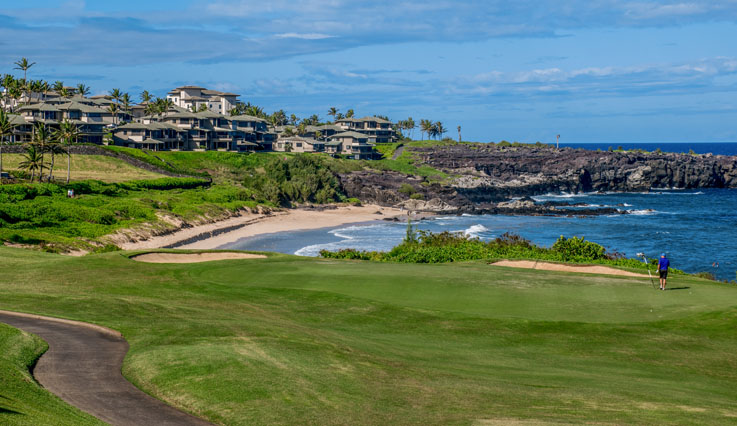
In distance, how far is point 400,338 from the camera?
2094 cm

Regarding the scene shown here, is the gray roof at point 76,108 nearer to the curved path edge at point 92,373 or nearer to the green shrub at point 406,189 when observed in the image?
the green shrub at point 406,189

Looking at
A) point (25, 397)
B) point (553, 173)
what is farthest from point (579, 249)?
point (553, 173)

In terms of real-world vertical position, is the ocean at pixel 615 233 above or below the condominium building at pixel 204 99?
below

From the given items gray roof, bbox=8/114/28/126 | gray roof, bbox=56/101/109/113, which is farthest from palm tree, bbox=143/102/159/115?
gray roof, bbox=8/114/28/126

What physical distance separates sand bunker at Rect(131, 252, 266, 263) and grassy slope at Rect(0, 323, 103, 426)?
17.7m

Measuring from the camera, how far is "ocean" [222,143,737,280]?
6467 centimetres

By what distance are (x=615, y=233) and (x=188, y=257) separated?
A: 5907 cm

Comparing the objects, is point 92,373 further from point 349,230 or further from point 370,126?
point 370,126

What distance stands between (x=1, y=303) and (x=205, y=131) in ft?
391

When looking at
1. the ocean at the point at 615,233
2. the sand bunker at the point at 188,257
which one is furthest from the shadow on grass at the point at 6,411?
the ocean at the point at 615,233

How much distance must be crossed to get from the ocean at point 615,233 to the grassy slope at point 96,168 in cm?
3457

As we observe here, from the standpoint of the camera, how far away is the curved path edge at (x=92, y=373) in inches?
497

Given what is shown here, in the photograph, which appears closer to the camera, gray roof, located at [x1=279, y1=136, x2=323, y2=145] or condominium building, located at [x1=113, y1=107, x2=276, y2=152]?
condominium building, located at [x1=113, y1=107, x2=276, y2=152]

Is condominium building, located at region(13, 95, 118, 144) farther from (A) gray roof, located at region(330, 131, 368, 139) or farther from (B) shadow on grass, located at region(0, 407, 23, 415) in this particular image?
(B) shadow on grass, located at region(0, 407, 23, 415)
